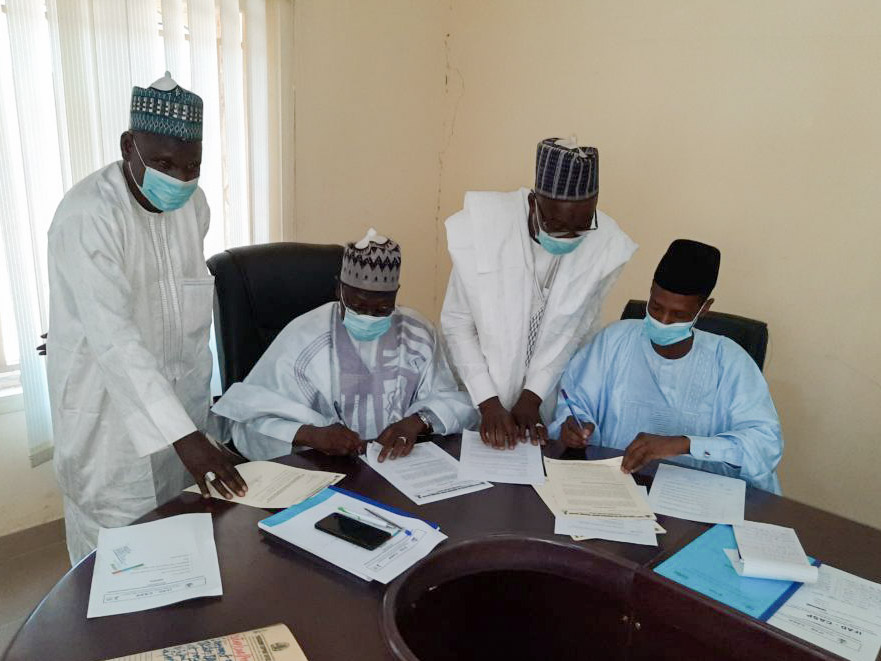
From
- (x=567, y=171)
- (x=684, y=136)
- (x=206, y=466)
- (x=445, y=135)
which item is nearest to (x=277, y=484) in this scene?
(x=206, y=466)

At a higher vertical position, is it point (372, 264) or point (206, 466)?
point (372, 264)

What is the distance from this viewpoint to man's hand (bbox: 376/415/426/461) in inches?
65.8

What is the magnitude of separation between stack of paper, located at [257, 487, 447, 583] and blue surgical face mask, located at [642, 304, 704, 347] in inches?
31.8

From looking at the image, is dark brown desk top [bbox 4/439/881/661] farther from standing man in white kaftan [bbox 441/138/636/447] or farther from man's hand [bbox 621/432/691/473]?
standing man in white kaftan [bbox 441/138/636/447]

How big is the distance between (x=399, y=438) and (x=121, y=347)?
2.26ft

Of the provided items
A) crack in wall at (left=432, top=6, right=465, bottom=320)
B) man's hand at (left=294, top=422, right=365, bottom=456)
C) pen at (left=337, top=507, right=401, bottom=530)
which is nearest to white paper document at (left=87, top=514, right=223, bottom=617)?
pen at (left=337, top=507, right=401, bottom=530)

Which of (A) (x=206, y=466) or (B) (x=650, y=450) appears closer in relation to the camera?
(A) (x=206, y=466)

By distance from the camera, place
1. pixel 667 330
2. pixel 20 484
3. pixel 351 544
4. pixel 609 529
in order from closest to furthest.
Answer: pixel 351 544 < pixel 609 529 < pixel 667 330 < pixel 20 484

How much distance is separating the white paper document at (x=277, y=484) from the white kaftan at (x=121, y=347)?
0.18m

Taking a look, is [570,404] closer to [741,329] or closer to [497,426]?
[497,426]

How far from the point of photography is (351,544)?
1273 mm

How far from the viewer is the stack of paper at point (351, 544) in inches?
48.1

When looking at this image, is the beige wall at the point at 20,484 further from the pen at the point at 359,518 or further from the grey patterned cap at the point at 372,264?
the pen at the point at 359,518

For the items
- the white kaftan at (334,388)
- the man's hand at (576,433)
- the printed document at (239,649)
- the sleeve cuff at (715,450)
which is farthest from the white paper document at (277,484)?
the sleeve cuff at (715,450)
